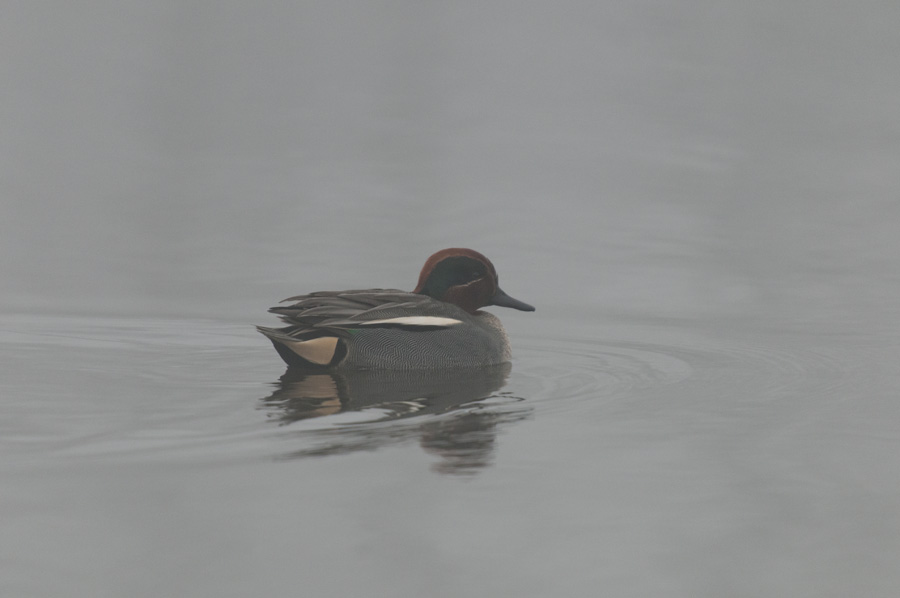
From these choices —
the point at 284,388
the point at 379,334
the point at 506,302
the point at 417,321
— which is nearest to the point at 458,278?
the point at 506,302

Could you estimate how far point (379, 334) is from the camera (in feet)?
38.0

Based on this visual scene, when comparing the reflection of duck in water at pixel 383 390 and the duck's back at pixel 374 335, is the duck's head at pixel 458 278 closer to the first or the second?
the duck's back at pixel 374 335

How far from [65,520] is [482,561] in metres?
2.11

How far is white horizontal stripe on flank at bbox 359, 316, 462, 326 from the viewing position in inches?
456

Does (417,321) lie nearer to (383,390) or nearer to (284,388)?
(383,390)

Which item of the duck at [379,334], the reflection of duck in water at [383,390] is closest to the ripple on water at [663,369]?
the reflection of duck in water at [383,390]

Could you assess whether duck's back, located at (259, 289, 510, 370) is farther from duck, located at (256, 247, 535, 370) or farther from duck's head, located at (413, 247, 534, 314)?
duck's head, located at (413, 247, 534, 314)

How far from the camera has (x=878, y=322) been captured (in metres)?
13.6

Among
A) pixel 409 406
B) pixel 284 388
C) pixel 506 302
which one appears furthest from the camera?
pixel 506 302

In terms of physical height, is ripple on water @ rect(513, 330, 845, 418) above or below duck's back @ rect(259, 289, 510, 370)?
below

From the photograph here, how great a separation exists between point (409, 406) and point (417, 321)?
170 centimetres

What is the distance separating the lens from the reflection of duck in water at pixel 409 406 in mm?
8711

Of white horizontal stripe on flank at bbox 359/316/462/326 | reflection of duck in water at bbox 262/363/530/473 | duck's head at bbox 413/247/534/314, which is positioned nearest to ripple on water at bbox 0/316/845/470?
reflection of duck in water at bbox 262/363/530/473

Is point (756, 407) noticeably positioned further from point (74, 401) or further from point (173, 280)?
point (173, 280)
